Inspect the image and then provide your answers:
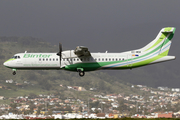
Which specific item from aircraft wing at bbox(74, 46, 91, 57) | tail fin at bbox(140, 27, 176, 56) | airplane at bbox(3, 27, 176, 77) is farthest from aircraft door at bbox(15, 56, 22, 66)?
tail fin at bbox(140, 27, 176, 56)

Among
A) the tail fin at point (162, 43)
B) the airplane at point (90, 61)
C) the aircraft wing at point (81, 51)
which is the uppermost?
the tail fin at point (162, 43)

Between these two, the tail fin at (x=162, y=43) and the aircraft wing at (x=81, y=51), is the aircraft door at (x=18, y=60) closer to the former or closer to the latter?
the aircraft wing at (x=81, y=51)

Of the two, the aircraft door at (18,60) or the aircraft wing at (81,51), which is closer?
the aircraft wing at (81,51)

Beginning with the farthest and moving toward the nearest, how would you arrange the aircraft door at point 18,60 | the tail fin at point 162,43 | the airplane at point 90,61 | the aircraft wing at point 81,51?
the tail fin at point 162,43
the aircraft door at point 18,60
the airplane at point 90,61
the aircraft wing at point 81,51

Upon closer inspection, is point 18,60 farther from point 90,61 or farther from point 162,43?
point 162,43

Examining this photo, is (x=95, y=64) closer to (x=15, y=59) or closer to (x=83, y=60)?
(x=83, y=60)

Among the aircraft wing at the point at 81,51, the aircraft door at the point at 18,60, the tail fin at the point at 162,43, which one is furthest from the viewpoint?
the tail fin at the point at 162,43

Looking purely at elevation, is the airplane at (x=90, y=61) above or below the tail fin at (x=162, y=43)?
below

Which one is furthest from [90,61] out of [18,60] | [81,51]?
[18,60]

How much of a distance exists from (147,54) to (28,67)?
18414 millimetres

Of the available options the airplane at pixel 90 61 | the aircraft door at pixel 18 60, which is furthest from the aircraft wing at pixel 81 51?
the aircraft door at pixel 18 60

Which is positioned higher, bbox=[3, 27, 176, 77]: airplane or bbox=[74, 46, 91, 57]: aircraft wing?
bbox=[74, 46, 91, 57]: aircraft wing

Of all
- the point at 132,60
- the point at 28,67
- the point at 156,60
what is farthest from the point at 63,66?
the point at 156,60

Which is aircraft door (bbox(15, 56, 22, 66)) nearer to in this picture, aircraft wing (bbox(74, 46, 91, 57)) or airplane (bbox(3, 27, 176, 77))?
airplane (bbox(3, 27, 176, 77))
